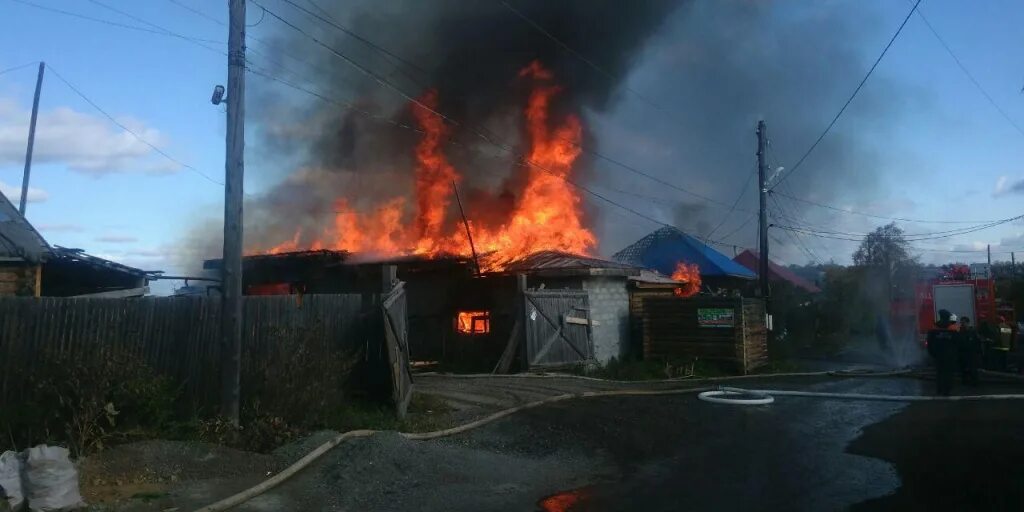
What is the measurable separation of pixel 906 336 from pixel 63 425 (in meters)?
22.9

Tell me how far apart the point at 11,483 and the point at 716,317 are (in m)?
15.6

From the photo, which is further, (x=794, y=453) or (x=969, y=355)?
(x=969, y=355)

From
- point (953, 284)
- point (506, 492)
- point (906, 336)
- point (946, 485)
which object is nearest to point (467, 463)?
point (506, 492)

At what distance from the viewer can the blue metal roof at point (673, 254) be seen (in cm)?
3539

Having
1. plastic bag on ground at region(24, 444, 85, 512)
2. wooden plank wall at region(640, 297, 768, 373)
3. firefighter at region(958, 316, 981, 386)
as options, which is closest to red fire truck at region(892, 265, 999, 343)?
firefighter at region(958, 316, 981, 386)

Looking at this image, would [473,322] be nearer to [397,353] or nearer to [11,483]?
[397,353]

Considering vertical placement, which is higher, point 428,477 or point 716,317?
point 716,317

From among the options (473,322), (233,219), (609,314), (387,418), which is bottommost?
(387,418)

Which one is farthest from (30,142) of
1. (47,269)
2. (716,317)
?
(716,317)

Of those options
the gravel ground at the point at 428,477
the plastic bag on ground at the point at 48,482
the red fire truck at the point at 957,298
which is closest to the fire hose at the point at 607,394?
the gravel ground at the point at 428,477

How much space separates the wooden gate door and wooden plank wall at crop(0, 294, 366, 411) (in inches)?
23.3

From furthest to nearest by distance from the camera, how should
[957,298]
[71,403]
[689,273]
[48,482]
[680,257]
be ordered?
[680,257], [689,273], [957,298], [71,403], [48,482]

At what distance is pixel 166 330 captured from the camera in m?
8.46

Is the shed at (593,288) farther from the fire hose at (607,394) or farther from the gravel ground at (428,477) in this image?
the gravel ground at (428,477)
